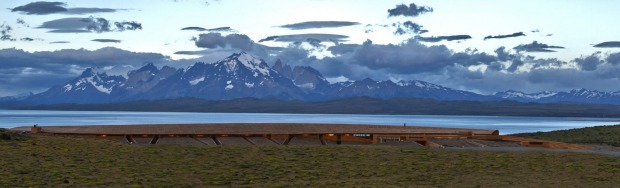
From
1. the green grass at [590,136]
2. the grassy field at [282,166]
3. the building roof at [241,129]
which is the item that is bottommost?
the grassy field at [282,166]

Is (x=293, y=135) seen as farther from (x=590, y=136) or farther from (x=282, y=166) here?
(x=590, y=136)

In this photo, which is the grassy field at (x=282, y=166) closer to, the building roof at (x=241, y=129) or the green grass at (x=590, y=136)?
the building roof at (x=241, y=129)

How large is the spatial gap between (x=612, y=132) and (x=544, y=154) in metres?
34.2

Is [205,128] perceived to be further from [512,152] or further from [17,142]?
[512,152]

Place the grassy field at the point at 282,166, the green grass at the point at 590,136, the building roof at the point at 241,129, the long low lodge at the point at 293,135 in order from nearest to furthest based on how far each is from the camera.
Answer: the grassy field at the point at 282,166 < the long low lodge at the point at 293,135 < the building roof at the point at 241,129 < the green grass at the point at 590,136

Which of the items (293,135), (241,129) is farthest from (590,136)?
(241,129)

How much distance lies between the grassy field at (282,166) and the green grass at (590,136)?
24798 mm

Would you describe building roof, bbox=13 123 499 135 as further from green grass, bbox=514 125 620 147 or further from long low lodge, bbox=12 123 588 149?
green grass, bbox=514 125 620 147

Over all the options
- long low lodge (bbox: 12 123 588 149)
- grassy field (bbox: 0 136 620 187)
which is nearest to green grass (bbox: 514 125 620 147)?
long low lodge (bbox: 12 123 588 149)

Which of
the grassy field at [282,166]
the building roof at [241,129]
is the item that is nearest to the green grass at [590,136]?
the building roof at [241,129]

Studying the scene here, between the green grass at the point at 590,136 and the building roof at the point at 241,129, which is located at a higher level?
the building roof at the point at 241,129

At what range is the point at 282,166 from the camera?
3341 cm

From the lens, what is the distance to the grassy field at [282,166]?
2783cm

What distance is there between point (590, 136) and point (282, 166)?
144 feet
